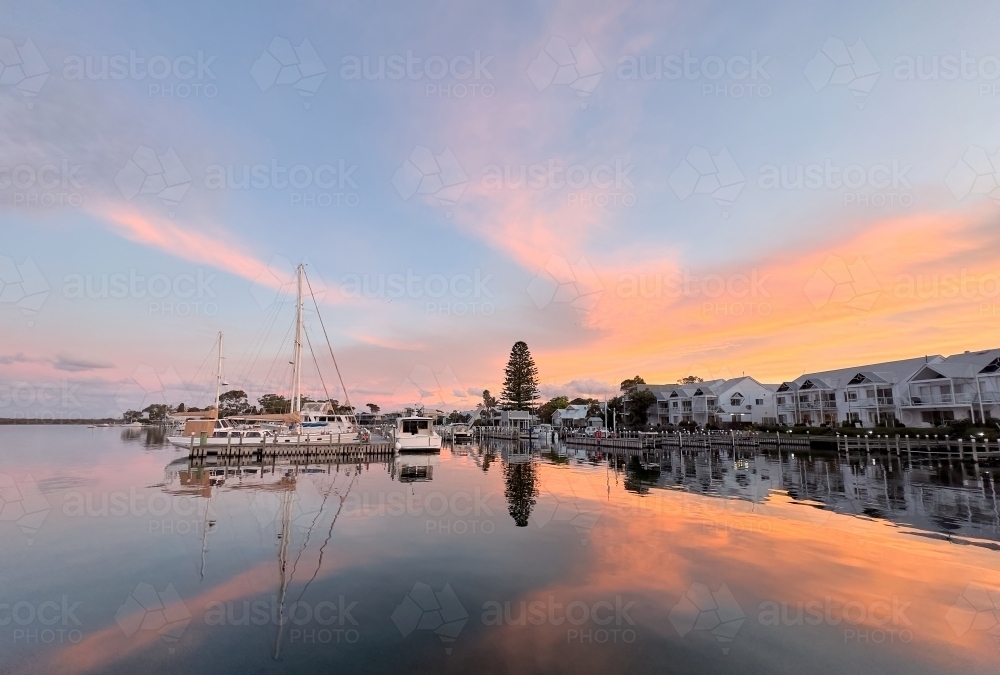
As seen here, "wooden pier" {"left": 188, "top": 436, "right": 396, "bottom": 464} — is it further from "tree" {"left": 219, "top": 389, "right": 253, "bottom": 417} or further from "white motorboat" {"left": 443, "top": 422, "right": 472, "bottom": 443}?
"tree" {"left": 219, "top": 389, "right": 253, "bottom": 417}

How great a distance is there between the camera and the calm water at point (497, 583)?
27.0 ft

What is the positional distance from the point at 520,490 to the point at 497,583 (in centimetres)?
1530

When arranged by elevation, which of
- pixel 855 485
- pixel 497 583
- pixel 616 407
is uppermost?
pixel 616 407

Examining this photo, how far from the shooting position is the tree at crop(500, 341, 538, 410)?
11412cm

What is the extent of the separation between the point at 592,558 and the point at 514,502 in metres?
9.57

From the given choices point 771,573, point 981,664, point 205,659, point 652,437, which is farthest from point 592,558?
point 652,437

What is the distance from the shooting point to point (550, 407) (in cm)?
14762

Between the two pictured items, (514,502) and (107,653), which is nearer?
(107,653)

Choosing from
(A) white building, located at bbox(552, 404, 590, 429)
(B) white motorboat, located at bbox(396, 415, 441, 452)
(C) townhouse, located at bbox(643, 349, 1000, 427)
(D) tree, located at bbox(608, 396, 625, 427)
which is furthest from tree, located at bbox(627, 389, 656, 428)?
(B) white motorboat, located at bbox(396, 415, 441, 452)

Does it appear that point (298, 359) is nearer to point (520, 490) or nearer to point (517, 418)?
point (520, 490)

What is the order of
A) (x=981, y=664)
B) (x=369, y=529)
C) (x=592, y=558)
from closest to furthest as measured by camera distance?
(x=981, y=664) → (x=592, y=558) → (x=369, y=529)

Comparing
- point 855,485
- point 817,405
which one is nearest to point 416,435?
point 855,485

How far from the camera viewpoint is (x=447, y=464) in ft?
138

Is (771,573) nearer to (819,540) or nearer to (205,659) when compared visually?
(819,540)
